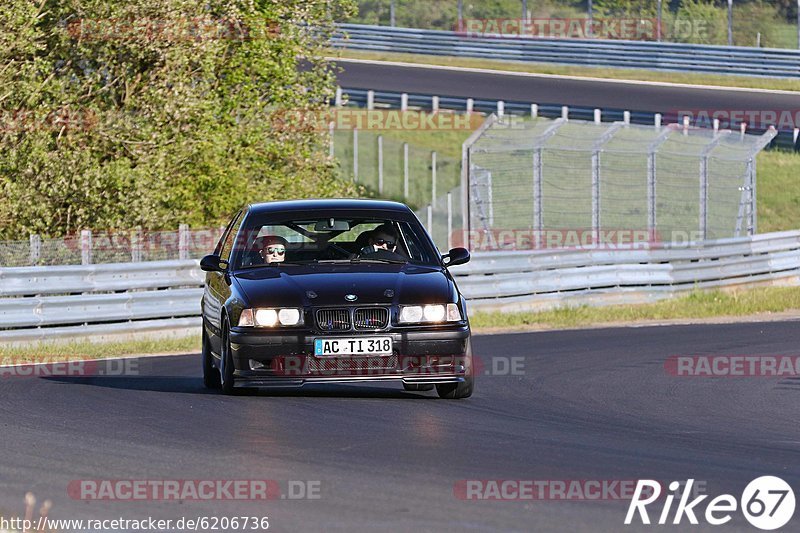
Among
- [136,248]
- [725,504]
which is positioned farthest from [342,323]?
[136,248]

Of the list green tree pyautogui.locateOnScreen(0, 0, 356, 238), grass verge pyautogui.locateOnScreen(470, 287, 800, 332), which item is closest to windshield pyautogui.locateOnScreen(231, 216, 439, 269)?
grass verge pyautogui.locateOnScreen(470, 287, 800, 332)

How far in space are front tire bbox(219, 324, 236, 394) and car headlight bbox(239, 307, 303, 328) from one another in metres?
0.26

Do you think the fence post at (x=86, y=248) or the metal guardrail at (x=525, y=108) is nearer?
the fence post at (x=86, y=248)

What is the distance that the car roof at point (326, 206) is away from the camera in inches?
472

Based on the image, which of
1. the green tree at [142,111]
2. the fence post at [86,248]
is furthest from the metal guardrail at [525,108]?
the fence post at [86,248]

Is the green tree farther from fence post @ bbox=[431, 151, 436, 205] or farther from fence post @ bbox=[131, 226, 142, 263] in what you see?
fence post @ bbox=[431, 151, 436, 205]

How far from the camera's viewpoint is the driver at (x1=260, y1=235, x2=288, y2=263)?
38.5ft

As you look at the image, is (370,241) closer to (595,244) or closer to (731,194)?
(595,244)

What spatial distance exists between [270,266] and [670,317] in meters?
11.7

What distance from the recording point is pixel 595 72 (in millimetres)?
48031

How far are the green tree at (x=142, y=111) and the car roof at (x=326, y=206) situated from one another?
9789 millimetres

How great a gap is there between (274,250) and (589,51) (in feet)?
122

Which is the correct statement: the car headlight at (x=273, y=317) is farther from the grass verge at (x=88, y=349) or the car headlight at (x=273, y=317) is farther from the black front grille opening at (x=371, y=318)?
the grass verge at (x=88, y=349)

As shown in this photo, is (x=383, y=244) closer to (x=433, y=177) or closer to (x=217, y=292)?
(x=217, y=292)
